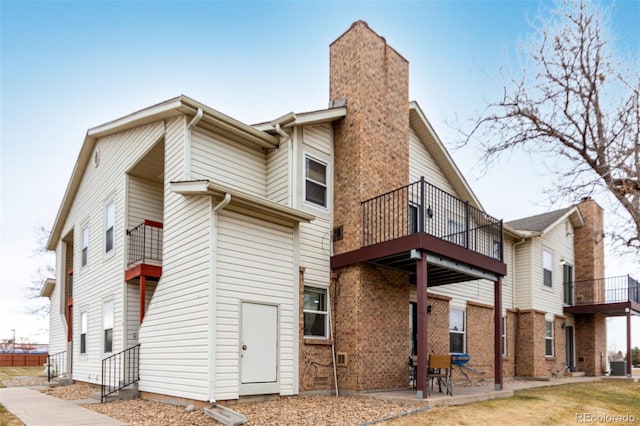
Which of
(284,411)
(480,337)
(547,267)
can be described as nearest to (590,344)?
(547,267)

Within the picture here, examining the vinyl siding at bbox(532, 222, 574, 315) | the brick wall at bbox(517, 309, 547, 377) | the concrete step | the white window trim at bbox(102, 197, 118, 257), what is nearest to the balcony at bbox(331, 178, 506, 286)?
the concrete step

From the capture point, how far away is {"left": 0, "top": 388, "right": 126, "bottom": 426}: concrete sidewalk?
9.06 meters

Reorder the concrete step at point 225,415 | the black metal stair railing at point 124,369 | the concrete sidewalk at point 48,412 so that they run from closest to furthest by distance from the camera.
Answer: the concrete step at point 225,415
the concrete sidewalk at point 48,412
the black metal stair railing at point 124,369

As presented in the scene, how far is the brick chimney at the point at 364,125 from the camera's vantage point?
497 inches

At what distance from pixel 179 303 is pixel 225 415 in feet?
9.14

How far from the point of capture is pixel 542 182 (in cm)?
833

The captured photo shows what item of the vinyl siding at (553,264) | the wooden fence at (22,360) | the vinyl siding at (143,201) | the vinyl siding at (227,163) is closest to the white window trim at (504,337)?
the vinyl siding at (553,264)

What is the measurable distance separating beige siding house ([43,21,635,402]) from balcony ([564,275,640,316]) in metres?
8.45

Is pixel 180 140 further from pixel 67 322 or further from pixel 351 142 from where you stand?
pixel 67 322

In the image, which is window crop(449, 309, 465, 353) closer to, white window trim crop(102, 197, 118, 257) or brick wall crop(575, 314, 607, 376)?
white window trim crop(102, 197, 118, 257)

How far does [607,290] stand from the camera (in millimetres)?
22953

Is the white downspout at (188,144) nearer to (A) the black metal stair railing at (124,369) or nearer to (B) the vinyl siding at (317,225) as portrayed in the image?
(B) the vinyl siding at (317,225)

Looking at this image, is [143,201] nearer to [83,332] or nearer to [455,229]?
[83,332]

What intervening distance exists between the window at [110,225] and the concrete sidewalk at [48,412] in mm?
4038
